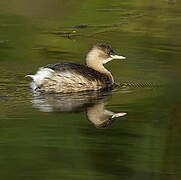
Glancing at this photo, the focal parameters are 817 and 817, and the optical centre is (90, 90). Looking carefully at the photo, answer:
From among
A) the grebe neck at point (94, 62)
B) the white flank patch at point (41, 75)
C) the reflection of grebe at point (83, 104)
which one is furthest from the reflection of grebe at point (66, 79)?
the grebe neck at point (94, 62)

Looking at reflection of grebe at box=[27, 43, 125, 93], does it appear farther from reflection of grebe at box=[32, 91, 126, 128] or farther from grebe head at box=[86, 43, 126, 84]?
grebe head at box=[86, 43, 126, 84]

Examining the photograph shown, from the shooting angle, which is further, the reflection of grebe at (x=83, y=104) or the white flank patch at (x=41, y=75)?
the white flank patch at (x=41, y=75)

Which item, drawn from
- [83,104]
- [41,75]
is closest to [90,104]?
[83,104]

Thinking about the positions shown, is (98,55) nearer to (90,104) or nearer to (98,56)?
(98,56)

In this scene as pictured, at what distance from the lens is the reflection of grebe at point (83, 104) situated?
354 inches

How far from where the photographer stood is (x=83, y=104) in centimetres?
972

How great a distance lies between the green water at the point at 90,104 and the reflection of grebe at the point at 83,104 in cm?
1

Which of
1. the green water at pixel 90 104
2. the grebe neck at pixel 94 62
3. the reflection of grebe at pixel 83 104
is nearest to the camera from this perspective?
the green water at pixel 90 104

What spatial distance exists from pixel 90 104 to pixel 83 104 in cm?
9

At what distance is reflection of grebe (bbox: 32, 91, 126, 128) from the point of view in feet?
29.5

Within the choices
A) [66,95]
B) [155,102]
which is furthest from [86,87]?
[155,102]

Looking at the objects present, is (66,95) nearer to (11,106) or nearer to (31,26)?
(11,106)

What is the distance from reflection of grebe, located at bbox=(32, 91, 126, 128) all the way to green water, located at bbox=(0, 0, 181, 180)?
0.05 feet

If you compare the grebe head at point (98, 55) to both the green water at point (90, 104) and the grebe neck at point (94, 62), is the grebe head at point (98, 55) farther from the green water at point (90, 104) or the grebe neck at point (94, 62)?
the green water at point (90, 104)
